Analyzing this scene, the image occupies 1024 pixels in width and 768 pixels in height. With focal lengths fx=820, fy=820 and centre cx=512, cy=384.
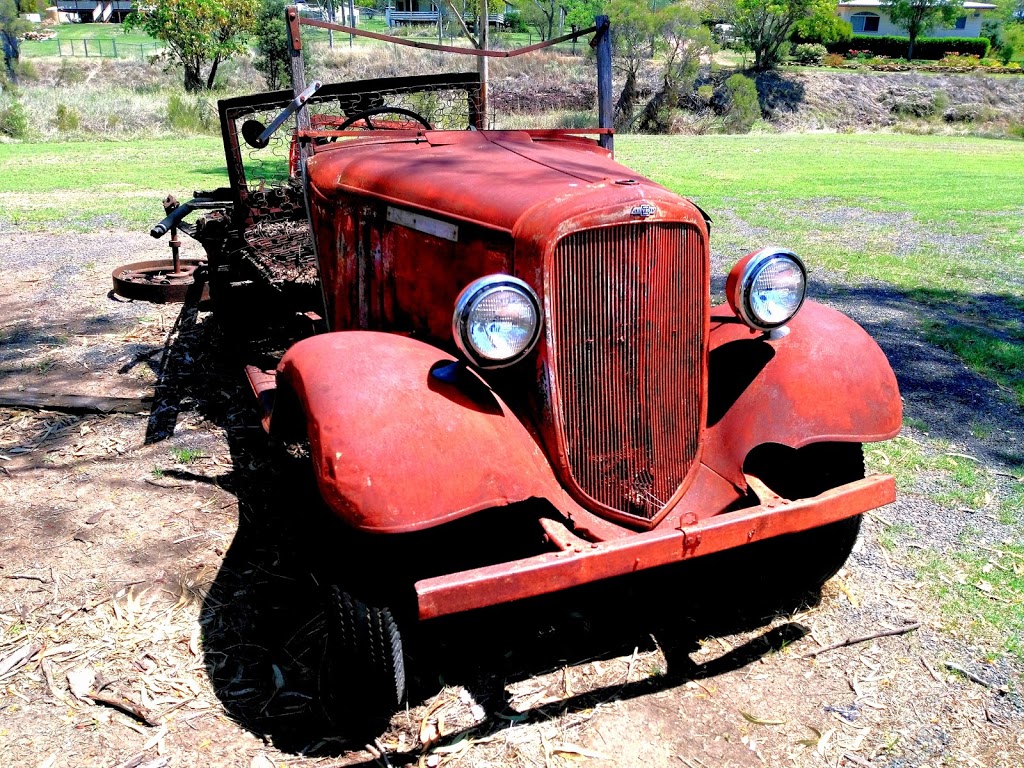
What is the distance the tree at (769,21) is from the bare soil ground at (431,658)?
4100cm

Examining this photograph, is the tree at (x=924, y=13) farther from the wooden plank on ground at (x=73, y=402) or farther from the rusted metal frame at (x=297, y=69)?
the wooden plank on ground at (x=73, y=402)

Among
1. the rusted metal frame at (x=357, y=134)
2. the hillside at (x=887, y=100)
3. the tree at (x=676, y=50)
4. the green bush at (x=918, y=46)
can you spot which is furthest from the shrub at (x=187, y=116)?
the green bush at (x=918, y=46)

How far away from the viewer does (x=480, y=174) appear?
11.1ft

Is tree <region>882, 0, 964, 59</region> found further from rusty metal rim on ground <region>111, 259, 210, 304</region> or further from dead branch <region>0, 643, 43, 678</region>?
dead branch <region>0, 643, 43, 678</region>

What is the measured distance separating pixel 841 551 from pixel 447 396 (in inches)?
70.0

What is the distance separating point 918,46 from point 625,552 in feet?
191

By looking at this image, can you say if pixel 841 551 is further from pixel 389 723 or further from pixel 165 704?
pixel 165 704

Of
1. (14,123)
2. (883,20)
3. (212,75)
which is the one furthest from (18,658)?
(883,20)

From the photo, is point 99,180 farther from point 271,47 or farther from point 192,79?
point 192,79

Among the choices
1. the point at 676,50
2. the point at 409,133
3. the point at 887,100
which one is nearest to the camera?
the point at 409,133

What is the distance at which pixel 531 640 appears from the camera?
10.4 ft

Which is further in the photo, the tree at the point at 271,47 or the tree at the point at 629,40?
the tree at the point at 629,40

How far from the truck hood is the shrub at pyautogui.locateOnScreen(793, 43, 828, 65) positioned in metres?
47.6

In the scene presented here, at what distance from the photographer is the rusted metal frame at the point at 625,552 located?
228cm
